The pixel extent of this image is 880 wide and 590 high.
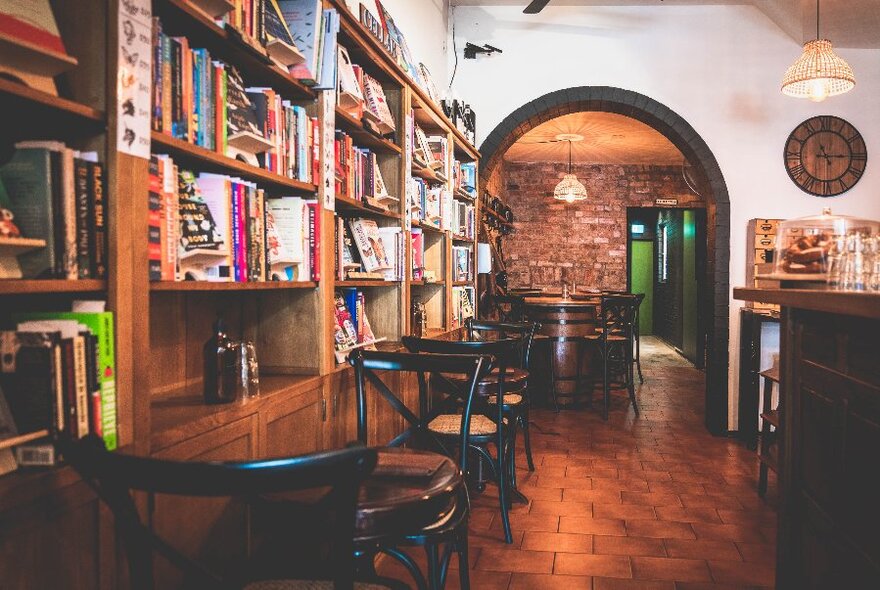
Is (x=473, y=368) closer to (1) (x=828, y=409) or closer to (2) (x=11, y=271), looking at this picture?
(1) (x=828, y=409)

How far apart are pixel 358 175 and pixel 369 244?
1.00 feet

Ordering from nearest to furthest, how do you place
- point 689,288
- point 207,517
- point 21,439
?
point 21,439 < point 207,517 < point 689,288

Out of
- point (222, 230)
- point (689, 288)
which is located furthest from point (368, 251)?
point (689, 288)

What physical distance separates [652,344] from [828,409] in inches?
387

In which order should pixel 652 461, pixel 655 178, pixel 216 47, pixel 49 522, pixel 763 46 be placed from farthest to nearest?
pixel 655 178 < pixel 763 46 < pixel 652 461 < pixel 216 47 < pixel 49 522

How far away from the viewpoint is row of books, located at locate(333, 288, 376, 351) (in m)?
2.37

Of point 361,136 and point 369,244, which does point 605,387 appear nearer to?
point 369,244

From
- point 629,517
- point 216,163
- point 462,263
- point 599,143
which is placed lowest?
point 629,517

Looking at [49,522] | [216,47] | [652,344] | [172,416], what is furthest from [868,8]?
[652,344]

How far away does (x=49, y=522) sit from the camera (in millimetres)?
1067

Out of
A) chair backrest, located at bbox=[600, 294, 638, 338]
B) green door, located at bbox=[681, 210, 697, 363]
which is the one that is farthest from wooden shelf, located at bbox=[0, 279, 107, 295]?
green door, located at bbox=[681, 210, 697, 363]

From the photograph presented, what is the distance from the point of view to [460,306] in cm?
438

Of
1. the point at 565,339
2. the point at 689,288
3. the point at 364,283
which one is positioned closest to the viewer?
the point at 364,283

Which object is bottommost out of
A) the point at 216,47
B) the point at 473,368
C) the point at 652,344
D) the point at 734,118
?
the point at 652,344
